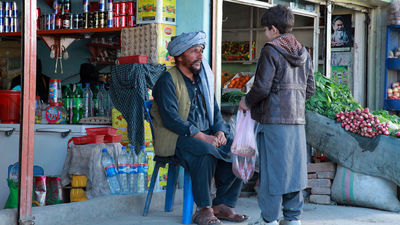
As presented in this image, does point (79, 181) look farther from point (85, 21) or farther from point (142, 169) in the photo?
point (85, 21)

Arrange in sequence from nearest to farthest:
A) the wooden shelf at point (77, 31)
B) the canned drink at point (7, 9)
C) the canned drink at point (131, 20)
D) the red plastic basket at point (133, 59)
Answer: the red plastic basket at point (133, 59), the canned drink at point (131, 20), the wooden shelf at point (77, 31), the canned drink at point (7, 9)

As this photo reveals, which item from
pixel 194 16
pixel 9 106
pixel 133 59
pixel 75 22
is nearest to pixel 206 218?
pixel 133 59

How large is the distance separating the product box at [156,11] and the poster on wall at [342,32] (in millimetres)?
4232

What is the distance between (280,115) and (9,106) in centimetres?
353

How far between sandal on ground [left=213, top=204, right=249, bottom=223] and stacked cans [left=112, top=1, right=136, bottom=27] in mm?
2770

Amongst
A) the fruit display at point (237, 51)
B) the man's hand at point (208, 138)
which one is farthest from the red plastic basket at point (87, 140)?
the fruit display at point (237, 51)

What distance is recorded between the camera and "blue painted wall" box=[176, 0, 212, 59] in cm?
645

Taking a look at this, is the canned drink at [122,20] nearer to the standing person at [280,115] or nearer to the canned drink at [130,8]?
the canned drink at [130,8]

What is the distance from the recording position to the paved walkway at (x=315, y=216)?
5.06m

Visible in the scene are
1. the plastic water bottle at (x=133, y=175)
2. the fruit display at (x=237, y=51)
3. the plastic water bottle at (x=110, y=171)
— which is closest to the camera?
the plastic water bottle at (x=110, y=171)

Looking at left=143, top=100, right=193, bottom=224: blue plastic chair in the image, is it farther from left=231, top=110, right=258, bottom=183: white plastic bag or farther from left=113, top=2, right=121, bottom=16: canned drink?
left=113, top=2, right=121, bottom=16: canned drink

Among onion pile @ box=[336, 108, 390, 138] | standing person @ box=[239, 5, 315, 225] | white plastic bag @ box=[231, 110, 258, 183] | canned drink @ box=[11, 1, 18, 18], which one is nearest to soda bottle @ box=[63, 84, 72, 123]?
canned drink @ box=[11, 1, 18, 18]

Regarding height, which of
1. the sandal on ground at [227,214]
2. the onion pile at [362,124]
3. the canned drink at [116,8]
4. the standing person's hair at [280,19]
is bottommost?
the sandal on ground at [227,214]

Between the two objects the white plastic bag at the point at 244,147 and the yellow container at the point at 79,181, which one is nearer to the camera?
the white plastic bag at the point at 244,147
